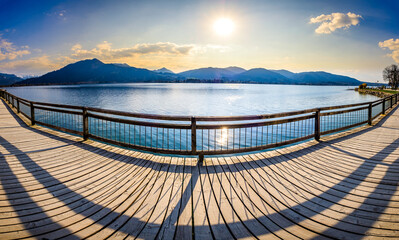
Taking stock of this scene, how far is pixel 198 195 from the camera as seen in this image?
386 cm

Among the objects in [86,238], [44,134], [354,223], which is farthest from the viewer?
[44,134]

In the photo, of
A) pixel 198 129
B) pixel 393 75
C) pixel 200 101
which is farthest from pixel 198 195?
pixel 393 75

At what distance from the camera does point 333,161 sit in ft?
18.8

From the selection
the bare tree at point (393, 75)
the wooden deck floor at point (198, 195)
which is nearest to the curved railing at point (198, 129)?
the wooden deck floor at point (198, 195)

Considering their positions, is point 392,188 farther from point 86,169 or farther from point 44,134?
point 44,134

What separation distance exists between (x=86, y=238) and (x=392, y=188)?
5.94 metres

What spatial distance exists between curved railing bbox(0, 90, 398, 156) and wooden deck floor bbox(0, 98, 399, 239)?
693 mm

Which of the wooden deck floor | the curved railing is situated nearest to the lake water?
the curved railing

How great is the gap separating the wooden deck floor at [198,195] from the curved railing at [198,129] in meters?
0.69

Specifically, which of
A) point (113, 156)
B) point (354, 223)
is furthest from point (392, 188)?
point (113, 156)

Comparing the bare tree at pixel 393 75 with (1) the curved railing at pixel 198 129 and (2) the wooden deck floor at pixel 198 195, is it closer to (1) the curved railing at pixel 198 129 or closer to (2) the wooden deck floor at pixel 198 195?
(1) the curved railing at pixel 198 129

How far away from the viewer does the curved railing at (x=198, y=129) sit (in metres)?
5.75

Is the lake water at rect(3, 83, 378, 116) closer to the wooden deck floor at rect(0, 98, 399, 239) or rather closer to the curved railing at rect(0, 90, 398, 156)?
the curved railing at rect(0, 90, 398, 156)

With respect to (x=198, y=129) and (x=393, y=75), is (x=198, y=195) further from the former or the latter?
(x=393, y=75)
